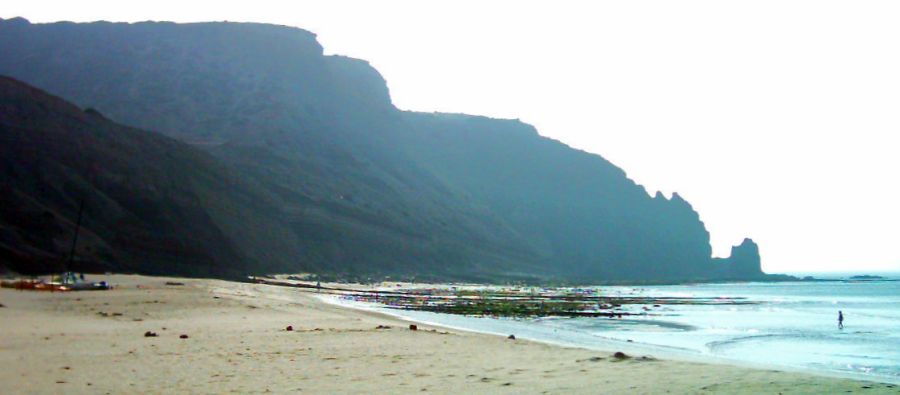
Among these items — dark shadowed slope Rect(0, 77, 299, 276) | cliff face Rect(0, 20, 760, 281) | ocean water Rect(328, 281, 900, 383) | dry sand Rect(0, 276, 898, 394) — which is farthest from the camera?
cliff face Rect(0, 20, 760, 281)

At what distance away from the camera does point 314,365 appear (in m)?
15.7

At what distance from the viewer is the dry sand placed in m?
12.6

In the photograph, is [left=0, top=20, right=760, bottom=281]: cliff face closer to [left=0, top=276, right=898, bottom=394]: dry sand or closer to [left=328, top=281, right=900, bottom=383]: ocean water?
[left=328, top=281, right=900, bottom=383]: ocean water

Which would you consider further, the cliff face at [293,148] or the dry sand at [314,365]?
the cliff face at [293,148]

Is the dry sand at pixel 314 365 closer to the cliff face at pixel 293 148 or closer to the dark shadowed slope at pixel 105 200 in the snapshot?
the dark shadowed slope at pixel 105 200

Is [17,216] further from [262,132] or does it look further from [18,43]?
[18,43]

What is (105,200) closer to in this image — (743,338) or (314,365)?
(743,338)

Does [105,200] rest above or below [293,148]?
below

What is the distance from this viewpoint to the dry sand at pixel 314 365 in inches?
497

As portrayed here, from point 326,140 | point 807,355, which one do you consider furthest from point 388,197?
point 807,355

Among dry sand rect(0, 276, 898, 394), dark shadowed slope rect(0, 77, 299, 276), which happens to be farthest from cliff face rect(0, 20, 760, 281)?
dry sand rect(0, 276, 898, 394)

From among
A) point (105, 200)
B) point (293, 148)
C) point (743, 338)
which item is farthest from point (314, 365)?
point (293, 148)

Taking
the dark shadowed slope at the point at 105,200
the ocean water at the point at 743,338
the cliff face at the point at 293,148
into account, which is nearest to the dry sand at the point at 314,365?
the ocean water at the point at 743,338

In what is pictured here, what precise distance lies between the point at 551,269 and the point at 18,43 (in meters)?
150
